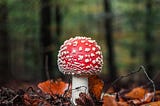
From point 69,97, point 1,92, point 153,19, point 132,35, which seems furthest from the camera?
point 132,35

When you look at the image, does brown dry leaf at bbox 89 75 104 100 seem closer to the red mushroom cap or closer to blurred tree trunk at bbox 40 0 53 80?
the red mushroom cap

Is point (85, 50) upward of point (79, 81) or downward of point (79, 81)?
upward

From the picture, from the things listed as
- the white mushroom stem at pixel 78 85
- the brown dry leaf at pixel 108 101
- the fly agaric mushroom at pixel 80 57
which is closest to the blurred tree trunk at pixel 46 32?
the white mushroom stem at pixel 78 85

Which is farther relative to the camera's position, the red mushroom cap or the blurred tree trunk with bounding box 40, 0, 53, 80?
the blurred tree trunk with bounding box 40, 0, 53, 80

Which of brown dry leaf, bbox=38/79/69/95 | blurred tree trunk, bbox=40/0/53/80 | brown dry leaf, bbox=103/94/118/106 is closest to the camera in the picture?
brown dry leaf, bbox=103/94/118/106

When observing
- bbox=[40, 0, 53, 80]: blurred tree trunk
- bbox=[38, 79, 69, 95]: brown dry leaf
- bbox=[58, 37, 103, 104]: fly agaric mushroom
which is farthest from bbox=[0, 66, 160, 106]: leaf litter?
bbox=[40, 0, 53, 80]: blurred tree trunk

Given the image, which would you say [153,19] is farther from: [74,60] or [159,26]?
[74,60]

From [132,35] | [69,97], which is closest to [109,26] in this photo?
[132,35]
